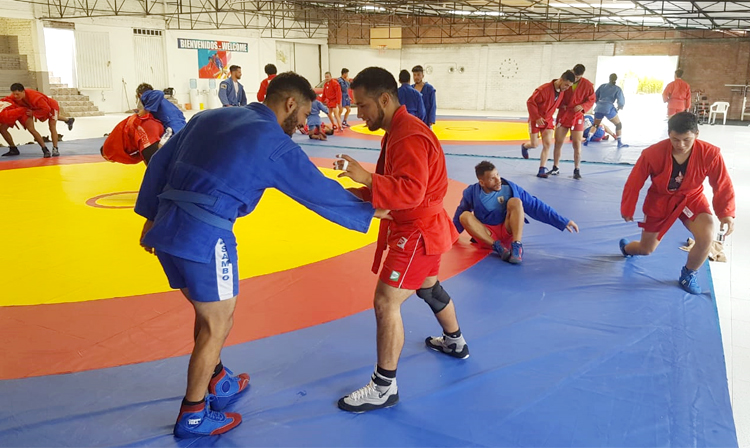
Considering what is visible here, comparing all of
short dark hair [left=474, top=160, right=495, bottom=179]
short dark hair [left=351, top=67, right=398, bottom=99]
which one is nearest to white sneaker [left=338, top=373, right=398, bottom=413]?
short dark hair [left=351, top=67, right=398, bottom=99]

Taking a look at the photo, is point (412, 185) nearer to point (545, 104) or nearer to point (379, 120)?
point (379, 120)

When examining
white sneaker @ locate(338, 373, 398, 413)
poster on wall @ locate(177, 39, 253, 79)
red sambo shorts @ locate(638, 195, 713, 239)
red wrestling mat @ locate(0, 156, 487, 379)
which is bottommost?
red wrestling mat @ locate(0, 156, 487, 379)

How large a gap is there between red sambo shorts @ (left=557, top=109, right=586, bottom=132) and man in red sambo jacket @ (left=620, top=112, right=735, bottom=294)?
4.05 m

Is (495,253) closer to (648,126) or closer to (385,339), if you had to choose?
(385,339)

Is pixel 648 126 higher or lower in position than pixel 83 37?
lower

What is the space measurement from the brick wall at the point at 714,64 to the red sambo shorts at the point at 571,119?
19.9 meters

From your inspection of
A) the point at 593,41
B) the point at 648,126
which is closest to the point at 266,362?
the point at 648,126

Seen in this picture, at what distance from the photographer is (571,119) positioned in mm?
8578

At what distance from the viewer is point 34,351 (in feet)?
10.9

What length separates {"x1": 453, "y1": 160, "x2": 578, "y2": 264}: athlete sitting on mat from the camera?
508cm

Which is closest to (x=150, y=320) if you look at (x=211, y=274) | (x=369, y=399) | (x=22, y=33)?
(x=211, y=274)

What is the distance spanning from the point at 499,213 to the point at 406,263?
8.90ft

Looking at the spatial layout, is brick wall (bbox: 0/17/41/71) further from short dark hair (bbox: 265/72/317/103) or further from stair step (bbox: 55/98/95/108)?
short dark hair (bbox: 265/72/317/103)

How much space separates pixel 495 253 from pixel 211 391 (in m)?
3.13
